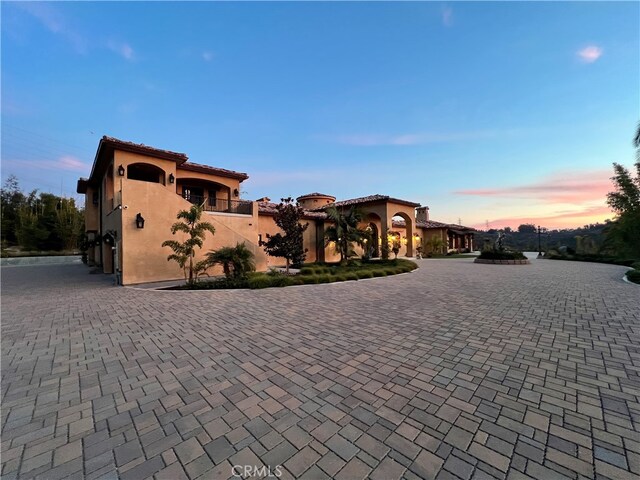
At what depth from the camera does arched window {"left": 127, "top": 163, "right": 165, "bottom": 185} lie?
601 inches

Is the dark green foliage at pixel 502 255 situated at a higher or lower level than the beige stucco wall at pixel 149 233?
lower

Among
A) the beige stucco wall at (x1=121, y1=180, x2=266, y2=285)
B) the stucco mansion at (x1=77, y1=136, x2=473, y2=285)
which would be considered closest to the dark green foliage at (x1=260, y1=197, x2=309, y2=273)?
the stucco mansion at (x1=77, y1=136, x2=473, y2=285)

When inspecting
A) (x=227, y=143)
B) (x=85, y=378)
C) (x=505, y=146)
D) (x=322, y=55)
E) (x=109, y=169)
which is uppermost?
(x=322, y=55)

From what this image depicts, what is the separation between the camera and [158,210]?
12305 millimetres

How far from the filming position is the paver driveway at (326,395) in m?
2.08

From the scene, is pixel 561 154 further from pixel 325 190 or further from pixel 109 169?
pixel 109 169

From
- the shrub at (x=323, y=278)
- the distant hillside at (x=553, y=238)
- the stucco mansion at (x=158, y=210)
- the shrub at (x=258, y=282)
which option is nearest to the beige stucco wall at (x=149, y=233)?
the stucco mansion at (x=158, y=210)

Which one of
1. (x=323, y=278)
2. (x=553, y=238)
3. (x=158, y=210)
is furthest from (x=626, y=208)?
(x=553, y=238)

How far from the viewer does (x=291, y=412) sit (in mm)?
2725

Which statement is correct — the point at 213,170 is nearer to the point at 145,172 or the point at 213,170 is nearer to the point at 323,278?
the point at 145,172

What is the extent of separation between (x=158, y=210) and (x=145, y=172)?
6.71 meters

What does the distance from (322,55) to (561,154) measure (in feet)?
49.5

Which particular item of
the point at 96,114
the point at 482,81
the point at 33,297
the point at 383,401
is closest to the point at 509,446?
the point at 383,401

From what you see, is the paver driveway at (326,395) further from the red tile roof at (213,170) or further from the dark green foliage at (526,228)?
the dark green foliage at (526,228)
